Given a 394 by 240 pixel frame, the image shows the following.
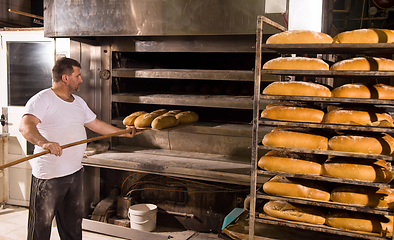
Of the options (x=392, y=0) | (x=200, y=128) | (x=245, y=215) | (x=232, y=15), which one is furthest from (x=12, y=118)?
(x=392, y=0)

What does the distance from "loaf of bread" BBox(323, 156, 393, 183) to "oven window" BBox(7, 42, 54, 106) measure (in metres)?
3.48

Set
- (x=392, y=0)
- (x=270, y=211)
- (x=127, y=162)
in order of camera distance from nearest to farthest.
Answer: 1. (x=270, y=211)
2. (x=127, y=162)
3. (x=392, y=0)

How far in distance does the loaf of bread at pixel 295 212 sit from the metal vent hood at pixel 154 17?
1470mm

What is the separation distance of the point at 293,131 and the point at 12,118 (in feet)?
11.7

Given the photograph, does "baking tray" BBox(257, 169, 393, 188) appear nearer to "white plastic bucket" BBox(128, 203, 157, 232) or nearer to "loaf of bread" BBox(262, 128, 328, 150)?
"loaf of bread" BBox(262, 128, 328, 150)

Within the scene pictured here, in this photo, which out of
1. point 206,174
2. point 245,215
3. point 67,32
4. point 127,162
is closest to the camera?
point 245,215

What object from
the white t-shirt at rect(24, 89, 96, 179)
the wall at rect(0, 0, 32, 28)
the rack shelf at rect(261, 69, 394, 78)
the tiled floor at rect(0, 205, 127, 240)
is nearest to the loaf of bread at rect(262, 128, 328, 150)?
the rack shelf at rect(261, 69, 394, 78)

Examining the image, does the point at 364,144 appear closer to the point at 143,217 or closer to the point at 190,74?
the point at 190,74

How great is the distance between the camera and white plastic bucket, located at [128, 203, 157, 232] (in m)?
3.36

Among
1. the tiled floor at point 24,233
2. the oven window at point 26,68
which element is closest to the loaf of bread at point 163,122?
the tiled floor at point 24,233

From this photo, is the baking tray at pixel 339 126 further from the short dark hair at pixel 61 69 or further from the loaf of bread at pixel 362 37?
the short dark hair at pixel 61 69

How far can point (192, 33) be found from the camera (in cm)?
306

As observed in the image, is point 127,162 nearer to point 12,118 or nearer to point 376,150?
point 12,118

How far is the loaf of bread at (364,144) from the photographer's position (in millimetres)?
1797
